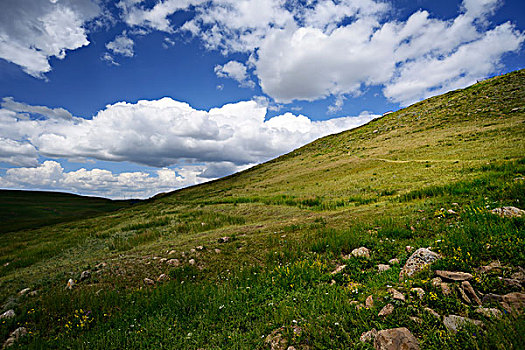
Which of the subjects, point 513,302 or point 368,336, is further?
point 368,336

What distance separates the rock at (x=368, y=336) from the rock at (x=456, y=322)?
3.74 feet

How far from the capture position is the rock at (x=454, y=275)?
4.38 m

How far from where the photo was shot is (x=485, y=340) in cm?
313

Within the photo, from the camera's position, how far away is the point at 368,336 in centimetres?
392

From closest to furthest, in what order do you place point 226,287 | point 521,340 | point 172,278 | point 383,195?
point 521,340 → point 226,287 → point 172,278 → point 383,195

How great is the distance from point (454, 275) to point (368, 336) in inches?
91.8

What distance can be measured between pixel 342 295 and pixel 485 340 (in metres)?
2.49

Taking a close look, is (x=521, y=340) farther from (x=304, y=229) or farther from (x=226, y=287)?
(x=304, y=229)

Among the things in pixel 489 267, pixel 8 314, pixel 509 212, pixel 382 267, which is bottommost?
pixel 8 314

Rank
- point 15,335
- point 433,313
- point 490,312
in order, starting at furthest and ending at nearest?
1. point 15,335
2. point 433,313
3. point 490,312

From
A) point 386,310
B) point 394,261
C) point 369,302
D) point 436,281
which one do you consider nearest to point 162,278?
point 369,302

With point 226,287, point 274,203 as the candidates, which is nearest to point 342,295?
point 226,287

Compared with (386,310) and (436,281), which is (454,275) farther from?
(386,310)

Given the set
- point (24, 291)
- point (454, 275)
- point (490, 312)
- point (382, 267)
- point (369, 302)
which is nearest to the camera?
point (490, 312)
